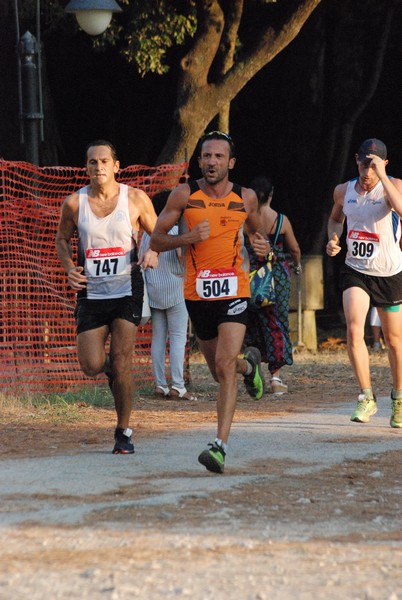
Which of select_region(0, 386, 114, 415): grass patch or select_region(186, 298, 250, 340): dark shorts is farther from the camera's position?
select_region(0, 386, 114, 415): grass patch

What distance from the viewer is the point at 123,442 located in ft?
30.3

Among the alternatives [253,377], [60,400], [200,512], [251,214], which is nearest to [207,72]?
[60,400]

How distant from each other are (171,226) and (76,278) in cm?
85

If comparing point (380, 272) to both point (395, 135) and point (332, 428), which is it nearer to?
point (332, 428)

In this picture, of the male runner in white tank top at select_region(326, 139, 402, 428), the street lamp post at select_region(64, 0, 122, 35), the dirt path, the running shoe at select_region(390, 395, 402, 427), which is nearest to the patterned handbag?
the dirt path

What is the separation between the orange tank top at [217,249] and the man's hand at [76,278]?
Answer: 886 mm

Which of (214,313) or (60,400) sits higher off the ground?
(214,313)

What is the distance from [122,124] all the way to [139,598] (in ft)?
64.3

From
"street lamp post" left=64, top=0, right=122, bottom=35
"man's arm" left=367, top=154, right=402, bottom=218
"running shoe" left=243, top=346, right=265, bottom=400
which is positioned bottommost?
"running shoe" left=243, top=346, right=265, bottom=400

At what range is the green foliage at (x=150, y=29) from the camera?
17.8m

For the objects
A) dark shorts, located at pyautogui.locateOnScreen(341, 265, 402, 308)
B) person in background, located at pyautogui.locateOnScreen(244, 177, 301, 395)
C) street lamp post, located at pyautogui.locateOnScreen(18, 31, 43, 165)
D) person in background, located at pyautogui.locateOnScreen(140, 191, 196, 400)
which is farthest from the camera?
street lamp post, located at pyautogui.locateOnScreen(18, 31, 43, 165)

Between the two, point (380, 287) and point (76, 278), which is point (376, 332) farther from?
point (76, 278)

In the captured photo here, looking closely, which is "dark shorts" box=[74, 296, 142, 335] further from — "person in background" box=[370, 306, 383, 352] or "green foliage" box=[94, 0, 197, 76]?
"person in background" box=[370, 306, 383, 352]

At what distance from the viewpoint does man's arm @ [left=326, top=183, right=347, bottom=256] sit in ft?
34.8
